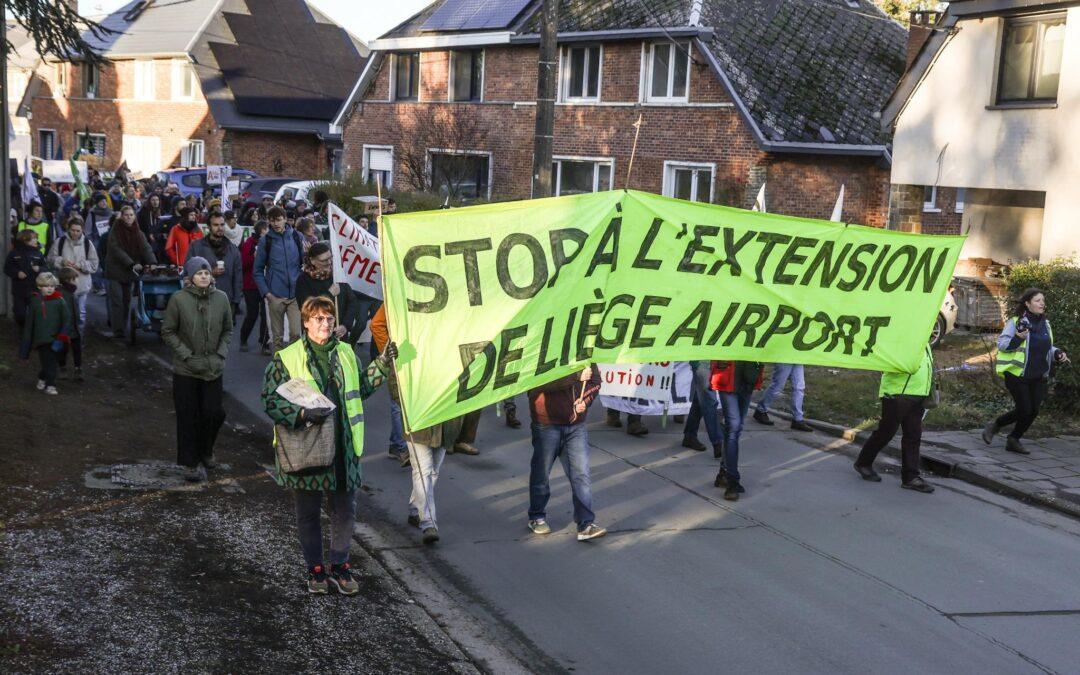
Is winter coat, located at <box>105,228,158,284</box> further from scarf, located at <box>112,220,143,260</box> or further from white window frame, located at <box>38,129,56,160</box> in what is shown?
white window frame, located at <box>38,129,56,160</box>

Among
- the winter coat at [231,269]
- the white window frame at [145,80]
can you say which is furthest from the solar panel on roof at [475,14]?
the white window frame at [145,80]

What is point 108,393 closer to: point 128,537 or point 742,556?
point 128,537

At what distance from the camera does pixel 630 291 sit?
24.4 ft

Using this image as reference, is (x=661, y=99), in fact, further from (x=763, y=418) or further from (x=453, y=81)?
(x=763, y=418)

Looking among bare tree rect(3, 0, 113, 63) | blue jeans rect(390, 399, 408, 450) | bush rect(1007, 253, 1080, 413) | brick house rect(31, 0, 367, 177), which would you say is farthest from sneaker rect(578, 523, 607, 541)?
brick house rect(31, 0, 367, 177)

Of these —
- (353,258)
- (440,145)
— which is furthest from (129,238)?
(440,145)

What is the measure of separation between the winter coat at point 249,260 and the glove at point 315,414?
9.84 metres

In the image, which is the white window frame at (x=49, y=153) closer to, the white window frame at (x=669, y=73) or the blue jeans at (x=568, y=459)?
the white window frame at (x=669, y=73)

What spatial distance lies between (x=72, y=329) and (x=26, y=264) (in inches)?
61.1

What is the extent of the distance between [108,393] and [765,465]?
691cm

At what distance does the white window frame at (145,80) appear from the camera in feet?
161

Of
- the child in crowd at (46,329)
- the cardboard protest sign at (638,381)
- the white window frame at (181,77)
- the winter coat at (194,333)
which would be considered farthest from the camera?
the white window frame at (181,77)

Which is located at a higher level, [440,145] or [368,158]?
[440,145]

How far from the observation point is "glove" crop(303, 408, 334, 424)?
643 centimetres
